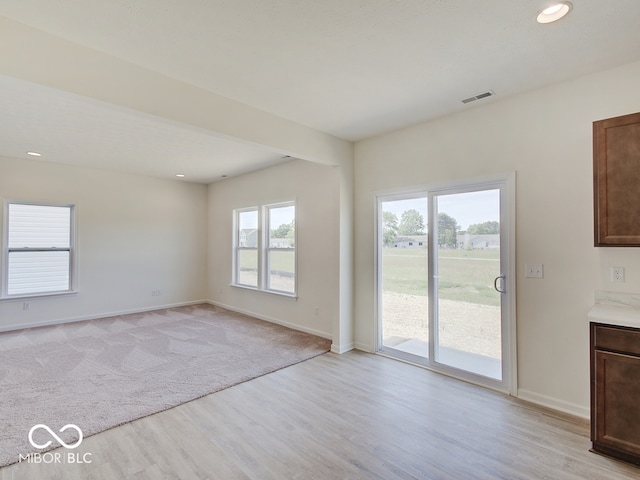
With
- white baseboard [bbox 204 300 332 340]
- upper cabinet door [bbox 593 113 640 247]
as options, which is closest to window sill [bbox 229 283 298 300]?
white baseboard [bbox 204 300 332 340]

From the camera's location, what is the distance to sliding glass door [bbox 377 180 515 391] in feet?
9.78

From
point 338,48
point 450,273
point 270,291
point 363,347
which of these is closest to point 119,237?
point 270,291

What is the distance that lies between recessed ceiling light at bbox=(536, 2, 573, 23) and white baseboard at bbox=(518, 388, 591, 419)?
285 centimetres

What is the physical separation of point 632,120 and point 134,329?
Result: 6.32 m

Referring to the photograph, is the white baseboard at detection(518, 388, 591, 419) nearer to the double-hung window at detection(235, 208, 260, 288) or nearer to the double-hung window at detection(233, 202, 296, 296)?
the double-hung window at detection(233, 202, 296, 296)

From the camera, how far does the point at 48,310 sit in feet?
17.3

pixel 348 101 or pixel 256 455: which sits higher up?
pixel 348 101

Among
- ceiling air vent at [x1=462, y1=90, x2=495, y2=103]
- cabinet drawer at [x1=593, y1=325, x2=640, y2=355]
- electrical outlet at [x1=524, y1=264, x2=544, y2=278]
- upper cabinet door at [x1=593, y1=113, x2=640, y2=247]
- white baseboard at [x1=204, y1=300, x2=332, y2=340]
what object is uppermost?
ceiling air vent at [x1=462, y1=90, x2=495, y2=103]

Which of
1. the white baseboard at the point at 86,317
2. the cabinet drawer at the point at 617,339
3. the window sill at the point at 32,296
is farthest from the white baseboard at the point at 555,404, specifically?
the window sill at the point at 32,296

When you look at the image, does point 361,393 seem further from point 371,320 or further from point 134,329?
point 134,329

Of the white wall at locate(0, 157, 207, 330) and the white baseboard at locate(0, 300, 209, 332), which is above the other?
the white wall at locate(0, 157, 207, 330)

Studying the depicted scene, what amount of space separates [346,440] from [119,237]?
572 cm

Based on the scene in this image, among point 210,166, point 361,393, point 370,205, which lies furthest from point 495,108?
point 210,166

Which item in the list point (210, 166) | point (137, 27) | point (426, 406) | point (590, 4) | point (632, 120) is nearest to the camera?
point (590, 4)
